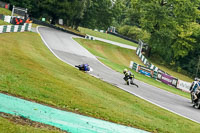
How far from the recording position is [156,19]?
2041 inches

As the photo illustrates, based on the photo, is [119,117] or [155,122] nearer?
[119,117]

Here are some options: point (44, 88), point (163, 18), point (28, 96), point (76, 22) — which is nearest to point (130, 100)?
point (44, 88)

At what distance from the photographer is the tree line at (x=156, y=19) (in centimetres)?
5119

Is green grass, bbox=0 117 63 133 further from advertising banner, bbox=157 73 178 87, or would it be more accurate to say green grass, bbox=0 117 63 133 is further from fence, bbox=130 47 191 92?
advertising banner, bbox=157 73 178 87

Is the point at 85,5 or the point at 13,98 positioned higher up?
the point at 85,5

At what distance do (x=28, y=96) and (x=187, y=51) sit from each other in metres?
49.9

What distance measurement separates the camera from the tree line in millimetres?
51188

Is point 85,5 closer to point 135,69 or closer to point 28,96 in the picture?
point 135,69

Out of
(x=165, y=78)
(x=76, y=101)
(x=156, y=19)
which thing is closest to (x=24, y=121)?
(x=76, y=101)

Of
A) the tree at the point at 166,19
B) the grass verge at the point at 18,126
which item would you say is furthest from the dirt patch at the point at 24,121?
the tree at the point at 166,19

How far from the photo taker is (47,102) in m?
10.8

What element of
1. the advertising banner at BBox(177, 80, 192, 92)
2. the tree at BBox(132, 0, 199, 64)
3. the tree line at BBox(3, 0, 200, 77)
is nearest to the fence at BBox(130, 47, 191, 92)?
the advertising banner at BBox(177, 80, 192, 92)

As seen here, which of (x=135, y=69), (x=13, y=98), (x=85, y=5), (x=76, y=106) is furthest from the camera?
(x=85, y=5)

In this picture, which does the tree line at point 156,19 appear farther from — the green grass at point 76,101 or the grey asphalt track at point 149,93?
the green grass at point 76,101
